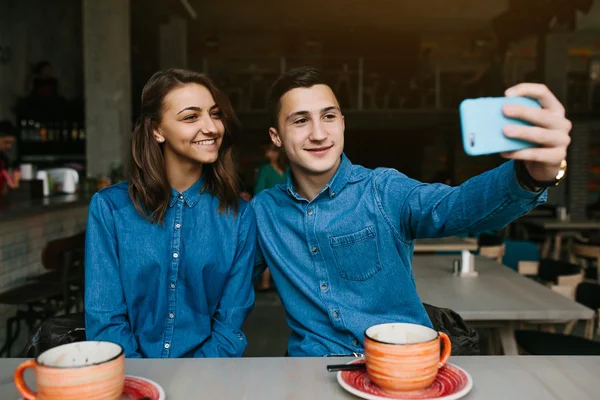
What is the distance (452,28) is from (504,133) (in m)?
15.3

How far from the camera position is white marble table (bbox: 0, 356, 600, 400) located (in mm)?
1055

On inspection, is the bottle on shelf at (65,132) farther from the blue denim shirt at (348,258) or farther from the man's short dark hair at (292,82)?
the blue denim shirt at (348,258)

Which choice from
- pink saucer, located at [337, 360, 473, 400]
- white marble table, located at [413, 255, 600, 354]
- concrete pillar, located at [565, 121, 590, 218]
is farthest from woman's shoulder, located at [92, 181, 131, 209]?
concrete pillar, located at [565, 121, 590, 218]

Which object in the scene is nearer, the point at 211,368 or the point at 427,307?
the point at 211,368

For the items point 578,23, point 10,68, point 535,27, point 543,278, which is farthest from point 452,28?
point 543,278

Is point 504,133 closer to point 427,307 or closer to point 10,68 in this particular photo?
A: point 427,307

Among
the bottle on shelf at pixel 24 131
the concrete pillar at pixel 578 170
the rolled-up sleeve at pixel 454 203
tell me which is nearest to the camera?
the rolled-up sleeve at pixel 454 203

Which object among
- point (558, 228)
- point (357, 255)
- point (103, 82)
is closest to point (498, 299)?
point (357, 255)

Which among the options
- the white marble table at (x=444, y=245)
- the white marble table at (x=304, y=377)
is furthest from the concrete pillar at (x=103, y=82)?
the white marble table at (x=304, y=377)

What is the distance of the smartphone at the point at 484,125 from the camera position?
91 cm

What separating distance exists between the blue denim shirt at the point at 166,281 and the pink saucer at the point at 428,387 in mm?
657

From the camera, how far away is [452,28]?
15.2 m

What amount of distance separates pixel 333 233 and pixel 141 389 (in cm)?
77

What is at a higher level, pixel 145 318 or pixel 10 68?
pixel 10 68
